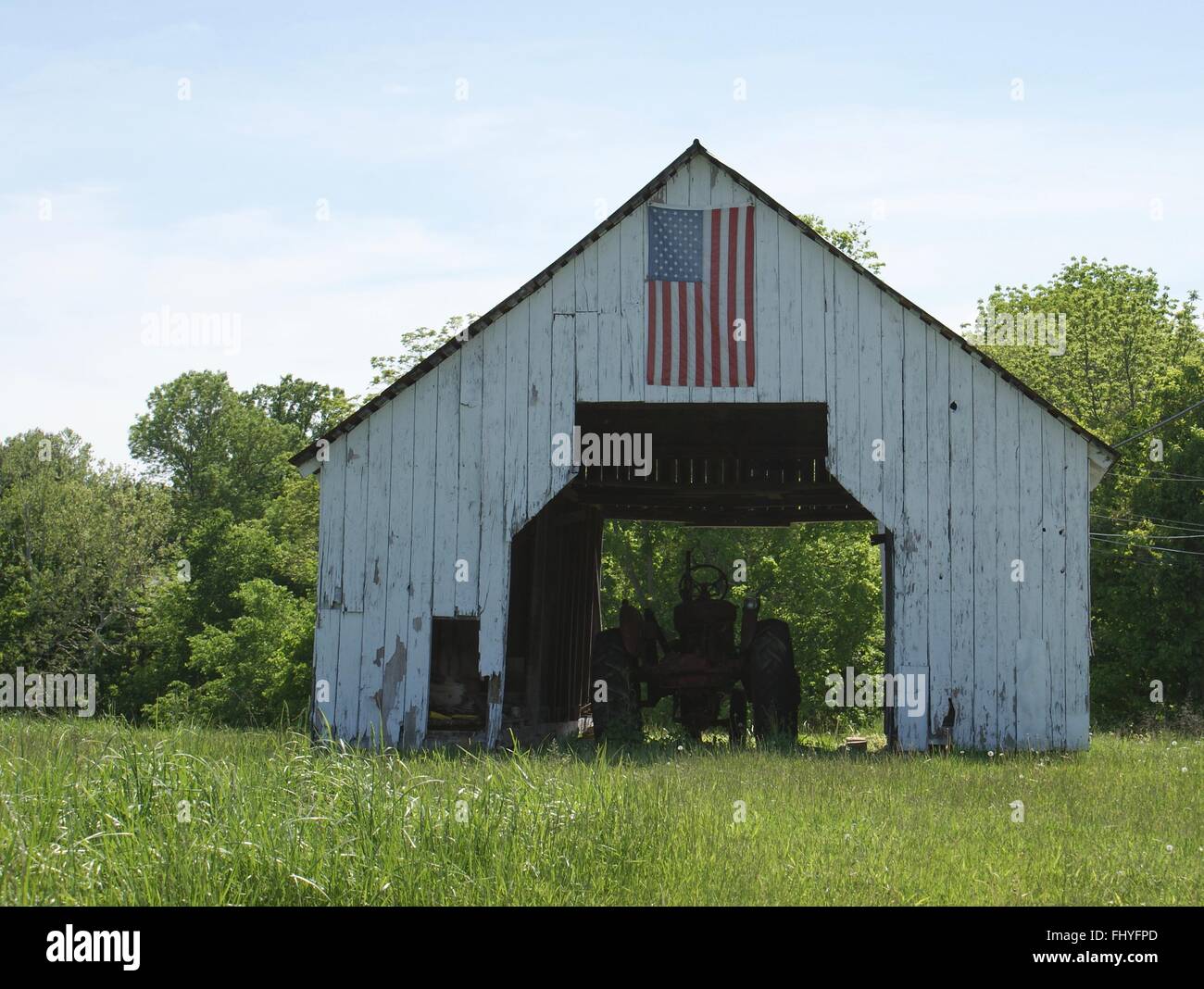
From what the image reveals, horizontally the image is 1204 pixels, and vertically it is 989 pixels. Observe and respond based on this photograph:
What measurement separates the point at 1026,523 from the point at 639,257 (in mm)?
5379

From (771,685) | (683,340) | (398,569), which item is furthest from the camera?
(771,685)

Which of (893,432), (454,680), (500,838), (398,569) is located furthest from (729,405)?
(500,838)

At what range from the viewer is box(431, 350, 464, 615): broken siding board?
16125 millimetres

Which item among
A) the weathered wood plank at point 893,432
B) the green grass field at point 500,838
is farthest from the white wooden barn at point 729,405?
the green grass field at point 500,838

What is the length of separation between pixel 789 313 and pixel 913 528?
9.38ft

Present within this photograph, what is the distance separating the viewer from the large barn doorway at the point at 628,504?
20188mm

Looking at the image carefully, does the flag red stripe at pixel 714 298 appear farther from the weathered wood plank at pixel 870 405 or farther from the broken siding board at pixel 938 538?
the broken siding board at pixel 938 538

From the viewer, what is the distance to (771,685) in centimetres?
1700

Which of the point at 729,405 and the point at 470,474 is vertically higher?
the point at 729,405

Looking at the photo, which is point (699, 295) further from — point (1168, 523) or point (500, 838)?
point (1168, 523)

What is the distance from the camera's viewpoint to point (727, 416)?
20.2 meters
